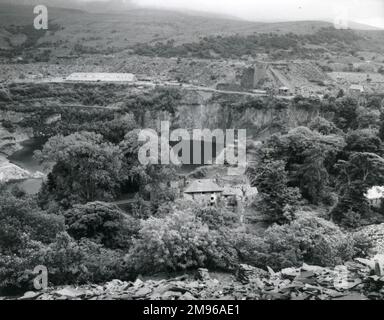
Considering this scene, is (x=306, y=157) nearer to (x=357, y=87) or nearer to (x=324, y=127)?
(x=324, y=127)

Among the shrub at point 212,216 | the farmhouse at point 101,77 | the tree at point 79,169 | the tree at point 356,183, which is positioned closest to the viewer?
the shrub at point 212,216

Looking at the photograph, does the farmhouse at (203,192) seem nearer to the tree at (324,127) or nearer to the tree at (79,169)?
the tree at (79,169)

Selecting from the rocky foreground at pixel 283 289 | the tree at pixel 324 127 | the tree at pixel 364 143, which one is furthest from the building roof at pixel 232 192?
the rocky foreground at pixel 283 289

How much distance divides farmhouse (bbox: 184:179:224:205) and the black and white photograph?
0.13 metres

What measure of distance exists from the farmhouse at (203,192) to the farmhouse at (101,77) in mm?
41213

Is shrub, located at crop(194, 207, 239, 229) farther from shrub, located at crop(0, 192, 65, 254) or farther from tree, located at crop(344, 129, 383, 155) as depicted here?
tree, located at crop(344, 129, 383, 155)

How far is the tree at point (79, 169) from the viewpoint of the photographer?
2705 centimetres

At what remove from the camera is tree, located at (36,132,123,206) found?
27.0 meters

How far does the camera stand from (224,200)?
27.4 meters

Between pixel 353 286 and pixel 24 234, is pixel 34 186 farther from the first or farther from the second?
pixel 353 286

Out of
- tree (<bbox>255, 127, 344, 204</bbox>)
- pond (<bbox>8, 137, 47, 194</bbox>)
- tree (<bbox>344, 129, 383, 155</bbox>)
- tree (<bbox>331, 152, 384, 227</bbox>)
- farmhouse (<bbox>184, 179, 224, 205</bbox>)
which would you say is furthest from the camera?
pond (<bbox>8, 137, 47, 194</bbox>)

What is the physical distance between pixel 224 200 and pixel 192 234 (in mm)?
9805

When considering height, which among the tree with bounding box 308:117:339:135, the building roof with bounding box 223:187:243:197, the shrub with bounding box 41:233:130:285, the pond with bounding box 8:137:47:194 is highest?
the tree with bounding box 308:117:339:135

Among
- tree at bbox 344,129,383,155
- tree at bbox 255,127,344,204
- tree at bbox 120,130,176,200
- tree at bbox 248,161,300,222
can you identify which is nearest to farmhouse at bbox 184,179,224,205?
tree at bbox 120,130,176,200
